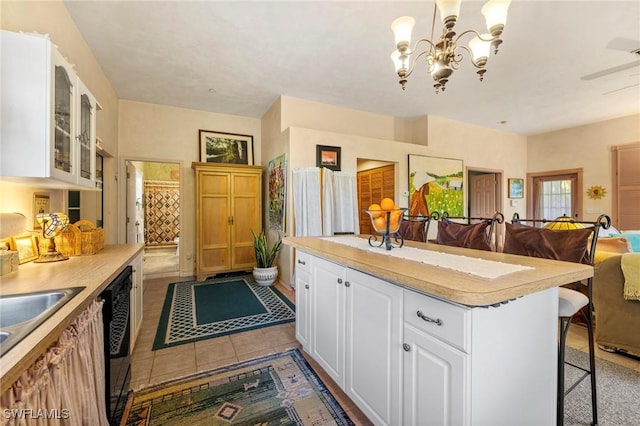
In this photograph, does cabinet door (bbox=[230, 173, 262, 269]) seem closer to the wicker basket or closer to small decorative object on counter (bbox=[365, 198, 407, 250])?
the wicker basket

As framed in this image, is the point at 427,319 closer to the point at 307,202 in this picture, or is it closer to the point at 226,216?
the point at 307,202

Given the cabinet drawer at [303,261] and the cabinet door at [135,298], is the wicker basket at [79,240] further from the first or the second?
the cabinet drawer at [303,261]

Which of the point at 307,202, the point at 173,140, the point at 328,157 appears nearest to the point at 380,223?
the point at 307,202

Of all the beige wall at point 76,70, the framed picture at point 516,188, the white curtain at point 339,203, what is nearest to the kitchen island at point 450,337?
the beige wall at point 76,70

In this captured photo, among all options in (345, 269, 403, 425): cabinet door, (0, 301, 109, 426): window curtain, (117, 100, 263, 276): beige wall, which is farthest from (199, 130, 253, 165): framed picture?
(345, 269, 403, 425): cabinet door

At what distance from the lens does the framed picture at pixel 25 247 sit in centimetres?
160

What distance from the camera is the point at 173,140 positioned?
179 inches

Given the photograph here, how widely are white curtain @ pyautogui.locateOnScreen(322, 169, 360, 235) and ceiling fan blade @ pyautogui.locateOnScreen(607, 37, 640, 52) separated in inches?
124

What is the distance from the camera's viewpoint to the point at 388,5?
2264 millimetres

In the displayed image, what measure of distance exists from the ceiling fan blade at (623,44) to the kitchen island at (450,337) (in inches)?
125

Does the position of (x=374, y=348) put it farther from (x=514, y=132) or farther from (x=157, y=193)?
(x=157, y=193)

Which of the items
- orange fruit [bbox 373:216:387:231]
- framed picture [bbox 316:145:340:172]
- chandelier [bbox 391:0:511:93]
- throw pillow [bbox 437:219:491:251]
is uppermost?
A: chandelier [bbox 391:0:511:93]

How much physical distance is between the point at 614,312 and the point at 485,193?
4689mm

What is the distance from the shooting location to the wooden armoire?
4.38 m
